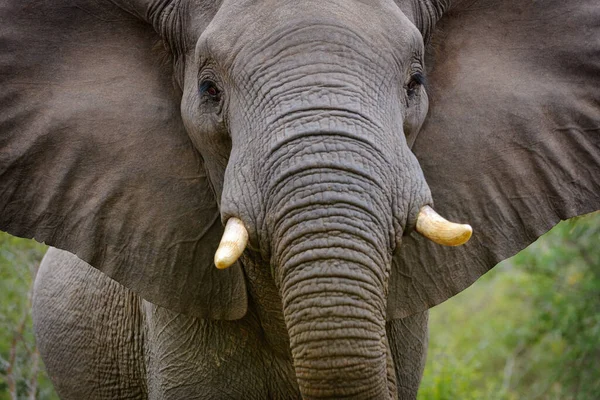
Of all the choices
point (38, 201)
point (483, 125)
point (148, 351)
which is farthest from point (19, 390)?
point (483, 125)

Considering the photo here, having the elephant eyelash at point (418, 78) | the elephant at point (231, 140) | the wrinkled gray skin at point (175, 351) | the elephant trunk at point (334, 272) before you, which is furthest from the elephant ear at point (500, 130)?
the elephant trunk at point (334, 272)

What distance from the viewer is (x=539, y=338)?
29.7 ft

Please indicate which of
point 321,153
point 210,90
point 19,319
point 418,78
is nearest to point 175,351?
point 210,90

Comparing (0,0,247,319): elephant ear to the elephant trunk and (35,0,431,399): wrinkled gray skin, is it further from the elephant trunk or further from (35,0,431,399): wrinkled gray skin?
the elephant trunk

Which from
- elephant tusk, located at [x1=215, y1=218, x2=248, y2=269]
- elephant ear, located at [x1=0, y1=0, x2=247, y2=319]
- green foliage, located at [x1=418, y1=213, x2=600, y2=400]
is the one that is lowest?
green foliage, located at [x1=418, y1=213, x2=600, y2=400]

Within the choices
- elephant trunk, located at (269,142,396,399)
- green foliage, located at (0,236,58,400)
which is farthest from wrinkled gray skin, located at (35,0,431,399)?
green foliage, located at (0,236,58,400)

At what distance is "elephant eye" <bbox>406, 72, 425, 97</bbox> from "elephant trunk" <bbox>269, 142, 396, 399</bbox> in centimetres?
59

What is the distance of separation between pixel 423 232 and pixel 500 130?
948mm

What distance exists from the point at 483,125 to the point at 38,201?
1814 mm

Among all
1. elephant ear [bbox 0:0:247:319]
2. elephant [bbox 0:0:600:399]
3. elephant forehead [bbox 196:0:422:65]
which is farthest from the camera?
elephant ear [bbox 0:0:247:319]

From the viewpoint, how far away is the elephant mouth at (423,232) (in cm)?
357

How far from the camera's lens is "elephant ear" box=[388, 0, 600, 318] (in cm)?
446

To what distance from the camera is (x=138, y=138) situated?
443 cm

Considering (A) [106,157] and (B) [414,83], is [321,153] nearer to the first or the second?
(B) [414,83]
